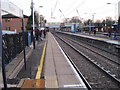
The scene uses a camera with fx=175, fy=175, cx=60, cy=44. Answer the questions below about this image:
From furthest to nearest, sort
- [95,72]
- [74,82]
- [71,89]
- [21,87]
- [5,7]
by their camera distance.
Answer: [95,72]
[74,82]
[71,89]
[21,87]
[5,7]

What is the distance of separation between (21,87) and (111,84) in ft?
12.4

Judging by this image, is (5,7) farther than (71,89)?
No

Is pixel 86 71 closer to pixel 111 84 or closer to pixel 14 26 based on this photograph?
pixel 111 84

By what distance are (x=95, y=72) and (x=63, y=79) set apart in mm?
2980

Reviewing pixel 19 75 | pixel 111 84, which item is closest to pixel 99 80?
pixel 111 84

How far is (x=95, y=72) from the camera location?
9.12 meters

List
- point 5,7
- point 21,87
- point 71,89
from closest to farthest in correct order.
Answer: point 5,7
point 21,87
point 71,89

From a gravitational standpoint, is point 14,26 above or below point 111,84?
above

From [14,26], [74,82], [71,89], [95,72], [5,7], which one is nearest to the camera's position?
[5,7]

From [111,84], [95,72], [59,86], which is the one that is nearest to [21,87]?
[59,86]

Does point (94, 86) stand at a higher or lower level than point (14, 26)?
lower

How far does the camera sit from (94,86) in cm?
676

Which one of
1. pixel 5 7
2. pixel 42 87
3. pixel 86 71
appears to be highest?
pixel 5 7

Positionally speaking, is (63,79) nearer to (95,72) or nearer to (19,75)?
(19,75)
